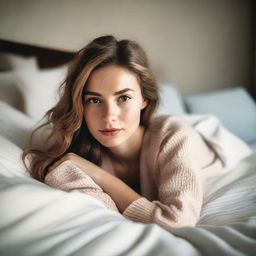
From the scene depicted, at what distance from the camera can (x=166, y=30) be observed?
2.23 metres

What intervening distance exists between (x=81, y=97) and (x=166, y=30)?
1.48m

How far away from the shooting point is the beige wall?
1.69 metres

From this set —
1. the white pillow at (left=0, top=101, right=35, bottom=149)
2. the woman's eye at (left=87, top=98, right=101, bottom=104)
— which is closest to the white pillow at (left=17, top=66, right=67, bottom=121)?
the white pillow at (left=0, top=101, right=35, bottom=149)

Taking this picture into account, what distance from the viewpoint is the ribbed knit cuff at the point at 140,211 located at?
79 cm

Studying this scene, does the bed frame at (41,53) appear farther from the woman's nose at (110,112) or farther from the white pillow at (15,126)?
the woman's nose at (110,112)

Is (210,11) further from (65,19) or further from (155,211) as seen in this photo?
(155,211)

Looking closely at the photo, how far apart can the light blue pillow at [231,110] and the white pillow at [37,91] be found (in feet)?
3.25

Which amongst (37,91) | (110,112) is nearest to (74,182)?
(110,112)

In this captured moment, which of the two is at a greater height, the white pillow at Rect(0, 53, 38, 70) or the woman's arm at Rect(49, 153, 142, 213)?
the white pillow at Rect(0, 53, 38, 70)

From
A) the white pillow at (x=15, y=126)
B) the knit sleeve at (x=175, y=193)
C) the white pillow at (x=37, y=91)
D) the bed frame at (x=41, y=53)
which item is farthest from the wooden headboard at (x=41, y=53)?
the knit sleeve at (x=175, y=193)

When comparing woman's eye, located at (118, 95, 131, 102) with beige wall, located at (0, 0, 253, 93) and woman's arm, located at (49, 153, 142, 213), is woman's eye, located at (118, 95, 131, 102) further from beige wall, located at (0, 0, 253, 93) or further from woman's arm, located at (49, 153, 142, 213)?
beige wall, located at (0, 0, 253, 93)

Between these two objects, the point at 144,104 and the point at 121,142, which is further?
the point at 144,104

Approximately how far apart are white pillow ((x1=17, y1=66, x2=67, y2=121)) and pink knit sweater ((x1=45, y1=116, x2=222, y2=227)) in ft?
1.65

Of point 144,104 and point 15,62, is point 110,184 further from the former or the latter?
point 15,62
